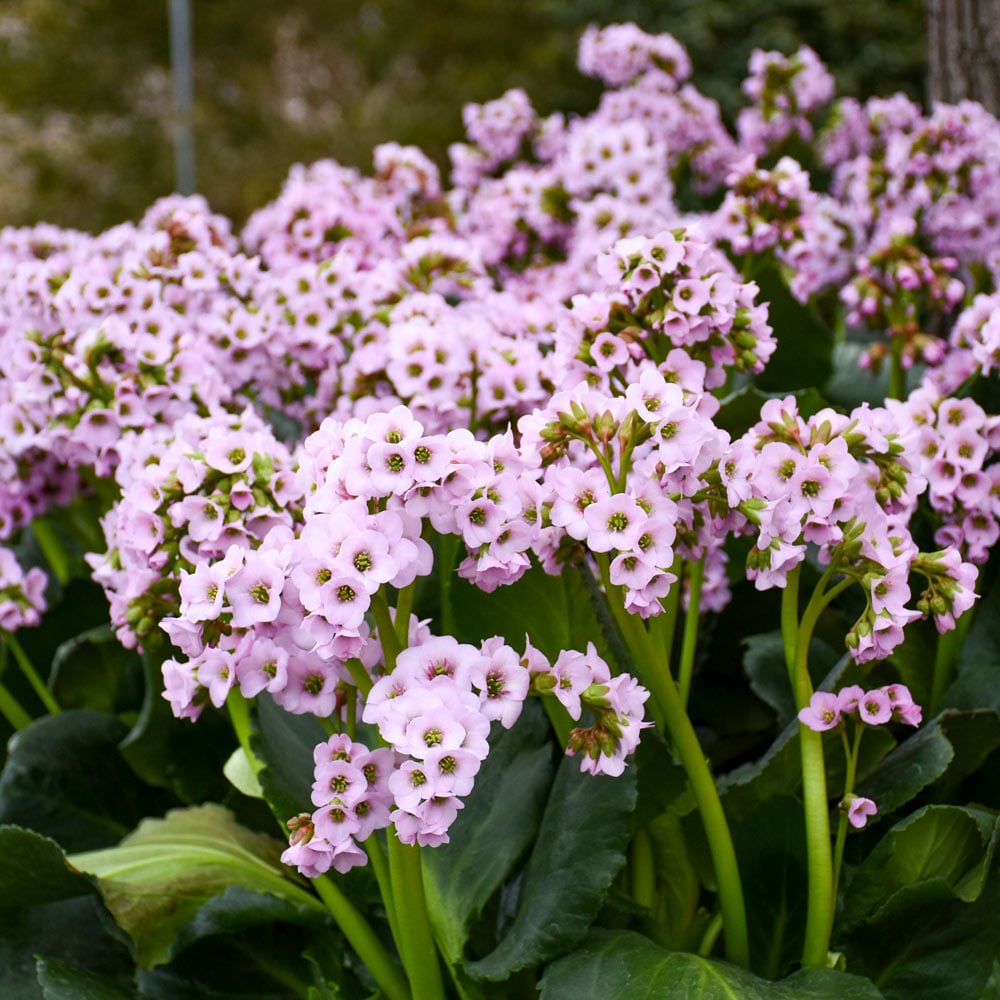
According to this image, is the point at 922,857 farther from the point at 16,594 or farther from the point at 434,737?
the point at 16,594

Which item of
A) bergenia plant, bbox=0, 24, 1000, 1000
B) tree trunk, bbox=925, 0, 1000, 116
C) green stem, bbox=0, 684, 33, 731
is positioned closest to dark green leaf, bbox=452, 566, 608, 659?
bergenia plant, bbox=0, 24, 1000, 1000

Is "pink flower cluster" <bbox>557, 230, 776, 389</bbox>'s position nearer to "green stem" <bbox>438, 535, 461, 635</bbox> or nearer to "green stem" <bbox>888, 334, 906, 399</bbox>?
"green stem" <bbox>438, 535, 461, 635</bbox>

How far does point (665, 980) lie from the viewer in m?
1.09

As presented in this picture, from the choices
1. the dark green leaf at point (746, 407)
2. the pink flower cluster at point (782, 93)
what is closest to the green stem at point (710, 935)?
the dark green leaf at point (746, 407)

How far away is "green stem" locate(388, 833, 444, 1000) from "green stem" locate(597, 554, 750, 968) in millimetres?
288

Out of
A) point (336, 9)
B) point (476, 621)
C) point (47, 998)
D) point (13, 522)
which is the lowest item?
point (47, 998)

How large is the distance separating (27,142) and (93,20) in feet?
10.9

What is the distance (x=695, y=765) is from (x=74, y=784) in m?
1.05

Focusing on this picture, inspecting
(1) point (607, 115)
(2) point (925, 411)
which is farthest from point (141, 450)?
(1) point (607, 115)

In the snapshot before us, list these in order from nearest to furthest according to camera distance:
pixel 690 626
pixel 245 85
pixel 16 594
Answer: pixel 690 626, pixel 16 594, pixel 245 85

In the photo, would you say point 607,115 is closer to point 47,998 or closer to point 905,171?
point 905,171

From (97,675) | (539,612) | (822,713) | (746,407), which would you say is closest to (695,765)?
(822,713)

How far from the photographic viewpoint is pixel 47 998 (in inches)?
49.2

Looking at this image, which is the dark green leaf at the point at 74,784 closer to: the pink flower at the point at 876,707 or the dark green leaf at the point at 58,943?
the dark green leaf at the point at 58,943
